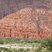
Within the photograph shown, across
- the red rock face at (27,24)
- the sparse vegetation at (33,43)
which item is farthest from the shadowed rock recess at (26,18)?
the sparse vegetation at (33,43)

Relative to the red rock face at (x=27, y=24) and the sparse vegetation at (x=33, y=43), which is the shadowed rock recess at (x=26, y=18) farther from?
the sparse vegetation at (x=33, y=43)

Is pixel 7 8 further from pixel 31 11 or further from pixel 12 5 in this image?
pixel 31 11

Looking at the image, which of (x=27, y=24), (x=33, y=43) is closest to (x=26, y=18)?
(x=27, y=24)

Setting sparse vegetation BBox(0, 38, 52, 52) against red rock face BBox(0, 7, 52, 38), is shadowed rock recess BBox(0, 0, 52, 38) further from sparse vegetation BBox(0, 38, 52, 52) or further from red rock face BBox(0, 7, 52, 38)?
sparse vegetation BBox(0, 38, 52, 52)

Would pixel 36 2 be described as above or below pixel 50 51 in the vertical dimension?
above

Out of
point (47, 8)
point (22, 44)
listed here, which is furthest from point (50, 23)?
point (22, 44)

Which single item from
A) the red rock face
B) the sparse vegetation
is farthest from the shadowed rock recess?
the sparse vegetation

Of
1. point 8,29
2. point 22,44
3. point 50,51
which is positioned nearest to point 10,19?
point 8,29

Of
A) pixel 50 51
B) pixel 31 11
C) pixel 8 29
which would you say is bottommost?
Answer: pixel 50 51
